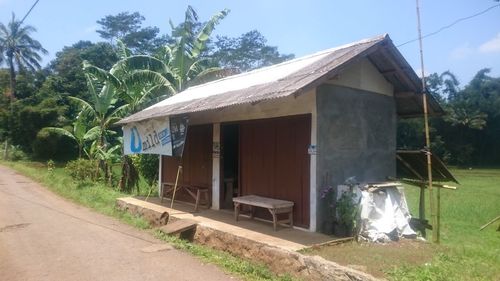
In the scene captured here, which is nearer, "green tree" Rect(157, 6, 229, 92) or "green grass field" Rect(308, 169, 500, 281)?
"green grass field" Rect(308, 169, 500, 281)

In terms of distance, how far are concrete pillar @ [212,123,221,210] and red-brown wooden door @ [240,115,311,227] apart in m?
0.91

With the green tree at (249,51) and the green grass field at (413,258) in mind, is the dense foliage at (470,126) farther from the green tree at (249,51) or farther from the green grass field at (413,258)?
the green grass field at (413,258)

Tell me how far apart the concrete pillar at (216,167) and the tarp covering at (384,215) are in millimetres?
4140

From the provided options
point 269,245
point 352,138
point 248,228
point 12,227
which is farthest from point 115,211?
point 352,138

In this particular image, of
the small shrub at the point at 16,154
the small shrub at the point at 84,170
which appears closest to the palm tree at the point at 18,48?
the small shrub at the point at 16,154

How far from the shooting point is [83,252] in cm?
746

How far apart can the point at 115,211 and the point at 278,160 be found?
5589 mm

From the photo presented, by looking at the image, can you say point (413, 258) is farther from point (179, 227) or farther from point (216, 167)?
point (216, 167)

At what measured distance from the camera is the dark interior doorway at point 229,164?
1043 cm

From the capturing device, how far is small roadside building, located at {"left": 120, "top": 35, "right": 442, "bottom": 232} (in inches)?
297

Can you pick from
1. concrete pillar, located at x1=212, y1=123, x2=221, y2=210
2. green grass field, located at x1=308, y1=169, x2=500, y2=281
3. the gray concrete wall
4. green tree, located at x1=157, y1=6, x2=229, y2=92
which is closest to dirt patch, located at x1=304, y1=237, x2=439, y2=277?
green grass field, located at x1=308, y1=169, x2=500, y2=281

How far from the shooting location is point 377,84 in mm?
8750

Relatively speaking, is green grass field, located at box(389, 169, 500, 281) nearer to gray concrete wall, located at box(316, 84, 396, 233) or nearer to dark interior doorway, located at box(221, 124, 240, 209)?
gray concrete wall, located at box(316, 84, 396, 233)

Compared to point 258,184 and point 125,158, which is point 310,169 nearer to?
point 258,184
